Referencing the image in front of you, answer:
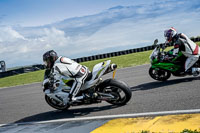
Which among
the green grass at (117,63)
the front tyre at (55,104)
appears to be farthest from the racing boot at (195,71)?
the green grass at (117,63)

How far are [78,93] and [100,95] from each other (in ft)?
1.91

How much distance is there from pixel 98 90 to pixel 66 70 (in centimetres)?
97

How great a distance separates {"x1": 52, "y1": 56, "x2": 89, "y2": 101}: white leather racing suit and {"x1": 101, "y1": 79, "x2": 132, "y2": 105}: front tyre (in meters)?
0.58

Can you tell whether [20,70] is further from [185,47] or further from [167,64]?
[185,47]

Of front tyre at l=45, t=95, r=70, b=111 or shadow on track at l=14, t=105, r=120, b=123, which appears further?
front tyre at l=45, t=95, r=70, b=111

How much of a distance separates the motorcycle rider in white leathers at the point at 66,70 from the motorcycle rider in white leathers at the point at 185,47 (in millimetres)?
3357

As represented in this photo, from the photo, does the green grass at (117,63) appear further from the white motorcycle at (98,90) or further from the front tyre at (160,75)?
the white motorcycle at (98,90)

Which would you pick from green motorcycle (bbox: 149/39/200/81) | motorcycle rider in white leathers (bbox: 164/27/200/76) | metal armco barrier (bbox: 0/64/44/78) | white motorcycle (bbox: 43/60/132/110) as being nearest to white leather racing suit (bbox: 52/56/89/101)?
white motorcycle (bbox: 43/60/132/110)

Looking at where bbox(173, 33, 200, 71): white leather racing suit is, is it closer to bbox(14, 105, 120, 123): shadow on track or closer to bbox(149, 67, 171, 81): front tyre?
bbox(149, 67, 171, 81): front tyre

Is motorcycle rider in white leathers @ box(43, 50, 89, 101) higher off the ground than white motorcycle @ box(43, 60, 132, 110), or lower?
higher

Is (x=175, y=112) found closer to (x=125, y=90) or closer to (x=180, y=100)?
(x=180, y=100)

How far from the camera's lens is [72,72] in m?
6.32

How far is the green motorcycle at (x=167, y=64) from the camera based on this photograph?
27.0 ft

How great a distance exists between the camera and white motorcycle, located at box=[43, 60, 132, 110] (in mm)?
6258
